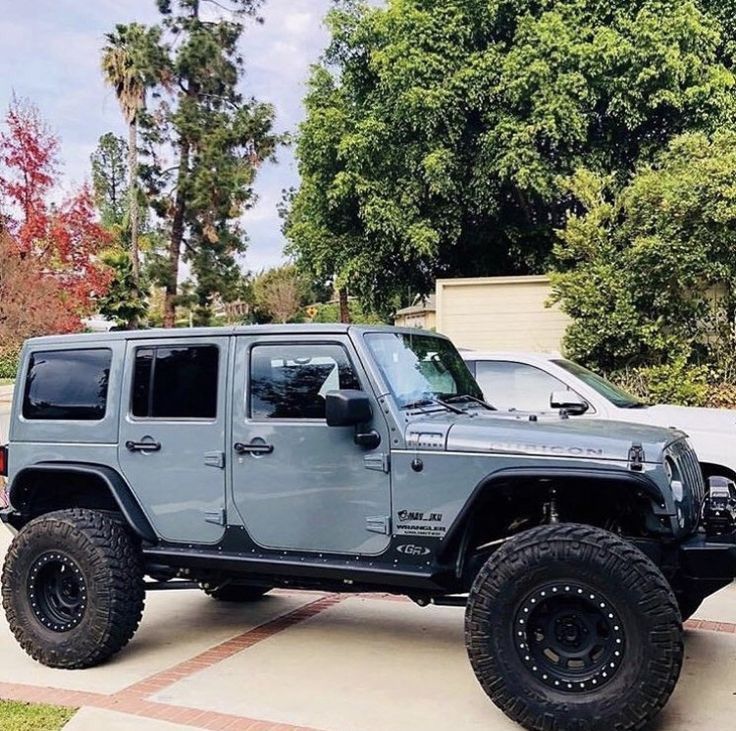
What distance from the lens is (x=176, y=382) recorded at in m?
5.27

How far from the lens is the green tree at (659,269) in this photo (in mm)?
12836

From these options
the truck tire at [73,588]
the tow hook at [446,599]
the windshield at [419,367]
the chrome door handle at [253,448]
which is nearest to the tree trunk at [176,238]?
the truck tire at [73,588]

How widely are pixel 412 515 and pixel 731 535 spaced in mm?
1611

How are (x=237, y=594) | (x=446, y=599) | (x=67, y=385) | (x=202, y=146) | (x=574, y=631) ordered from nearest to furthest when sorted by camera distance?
(x=574, y=631) → (x=446, y=599) → (x=67, y=385) → (x=237, y=594) → (x=202, y=146)

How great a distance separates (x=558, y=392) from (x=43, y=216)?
14.1 m

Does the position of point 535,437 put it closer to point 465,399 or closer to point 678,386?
point 465,399

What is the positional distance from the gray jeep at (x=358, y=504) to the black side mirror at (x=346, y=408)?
0.01 metres

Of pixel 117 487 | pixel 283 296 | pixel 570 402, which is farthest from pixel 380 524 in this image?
pixel 283 296

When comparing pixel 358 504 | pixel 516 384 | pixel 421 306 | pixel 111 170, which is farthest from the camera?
pixel 111 170

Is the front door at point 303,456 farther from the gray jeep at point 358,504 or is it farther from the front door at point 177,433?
the front door at point 177,433

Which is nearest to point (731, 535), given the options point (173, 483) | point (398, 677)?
point (398, 677)

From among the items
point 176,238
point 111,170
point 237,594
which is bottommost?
point 237,594

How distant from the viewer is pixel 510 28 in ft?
58.3

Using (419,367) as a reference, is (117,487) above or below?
below
